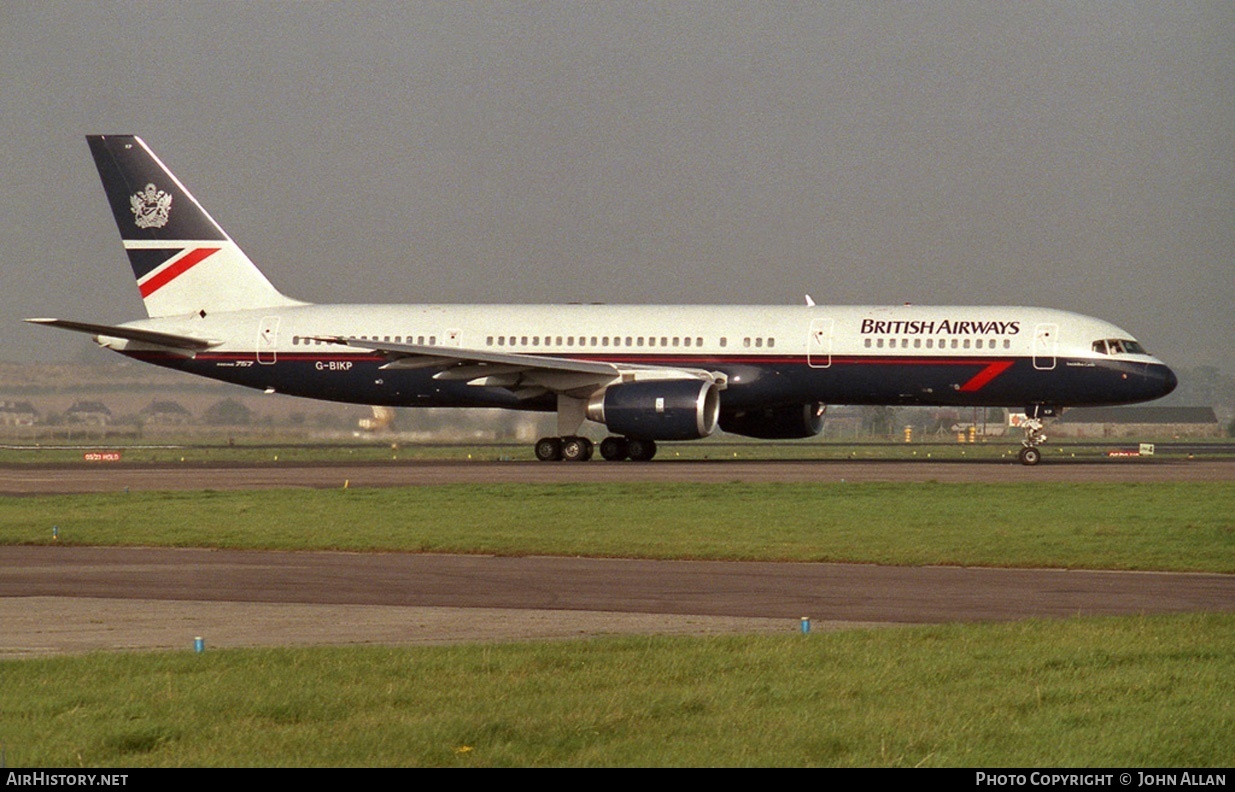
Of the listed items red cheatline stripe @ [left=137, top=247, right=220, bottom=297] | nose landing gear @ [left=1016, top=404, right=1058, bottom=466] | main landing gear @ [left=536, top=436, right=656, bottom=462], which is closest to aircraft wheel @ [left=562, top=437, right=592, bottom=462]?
main landing gear @ [left=536, top=436, right=656, bottom=462]

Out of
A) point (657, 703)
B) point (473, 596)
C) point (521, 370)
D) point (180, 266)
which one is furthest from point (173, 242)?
point (657, 703)

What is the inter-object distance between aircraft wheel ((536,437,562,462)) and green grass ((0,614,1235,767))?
32.3m

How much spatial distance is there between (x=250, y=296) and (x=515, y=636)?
36.8 metres

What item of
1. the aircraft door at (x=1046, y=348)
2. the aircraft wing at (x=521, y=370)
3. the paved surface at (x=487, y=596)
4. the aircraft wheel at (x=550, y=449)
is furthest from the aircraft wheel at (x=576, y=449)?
the paved surface at (x=487, y=596)

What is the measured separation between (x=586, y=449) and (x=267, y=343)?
1036cm

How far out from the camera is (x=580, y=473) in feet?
128

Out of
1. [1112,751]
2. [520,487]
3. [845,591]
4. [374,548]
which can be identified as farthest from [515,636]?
[520,487]

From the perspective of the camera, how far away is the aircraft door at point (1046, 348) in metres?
41.7

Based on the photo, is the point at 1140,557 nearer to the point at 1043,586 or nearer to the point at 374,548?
the point at 1043,586

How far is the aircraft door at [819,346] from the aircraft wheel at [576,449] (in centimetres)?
715

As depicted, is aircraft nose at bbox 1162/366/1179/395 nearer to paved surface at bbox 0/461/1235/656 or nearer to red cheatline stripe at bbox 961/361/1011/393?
red cheatline stripe at bbox 961/361/1011/393

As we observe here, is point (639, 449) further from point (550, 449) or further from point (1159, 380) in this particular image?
point (1159, 380)

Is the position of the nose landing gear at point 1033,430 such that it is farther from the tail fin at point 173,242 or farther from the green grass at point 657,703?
the green grass at point 657,703
